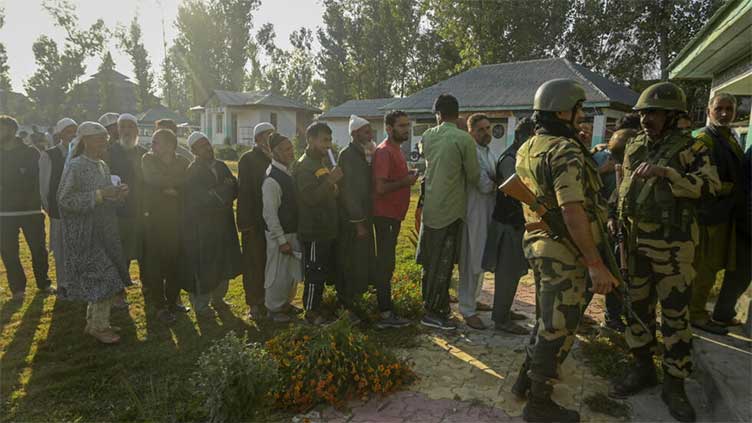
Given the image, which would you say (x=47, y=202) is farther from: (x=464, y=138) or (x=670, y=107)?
(x=670, y=107)

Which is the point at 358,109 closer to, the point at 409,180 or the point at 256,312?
the point at 256,312

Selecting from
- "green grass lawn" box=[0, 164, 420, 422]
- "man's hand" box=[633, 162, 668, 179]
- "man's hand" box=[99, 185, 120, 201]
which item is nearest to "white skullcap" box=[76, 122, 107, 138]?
"man's hand" box=[99, 185, 120, 201]

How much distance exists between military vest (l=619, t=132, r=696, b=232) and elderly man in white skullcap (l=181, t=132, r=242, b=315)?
138 inches

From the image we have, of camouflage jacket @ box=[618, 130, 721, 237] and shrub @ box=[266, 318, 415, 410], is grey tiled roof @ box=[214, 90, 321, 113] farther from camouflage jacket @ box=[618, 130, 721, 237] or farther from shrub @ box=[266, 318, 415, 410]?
camouflage jacket @ box=[618, 130, 721, 237]

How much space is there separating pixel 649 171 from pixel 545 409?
5.07 feet

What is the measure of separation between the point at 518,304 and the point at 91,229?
13.7 ft

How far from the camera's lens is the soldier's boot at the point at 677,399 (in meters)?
2.73

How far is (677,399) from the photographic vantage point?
9.17 feet

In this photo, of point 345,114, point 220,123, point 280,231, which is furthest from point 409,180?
point 220,123

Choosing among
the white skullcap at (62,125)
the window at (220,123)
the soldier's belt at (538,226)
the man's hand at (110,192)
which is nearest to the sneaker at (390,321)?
the soldier's belt at (538,226)

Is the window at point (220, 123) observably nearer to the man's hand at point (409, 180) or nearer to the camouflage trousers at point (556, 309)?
the man's hand at point (409, 180)

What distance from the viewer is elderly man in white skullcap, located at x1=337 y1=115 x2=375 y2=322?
13.8 feet

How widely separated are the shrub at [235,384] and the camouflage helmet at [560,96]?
2163 mm

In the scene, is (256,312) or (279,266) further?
(256,312)
